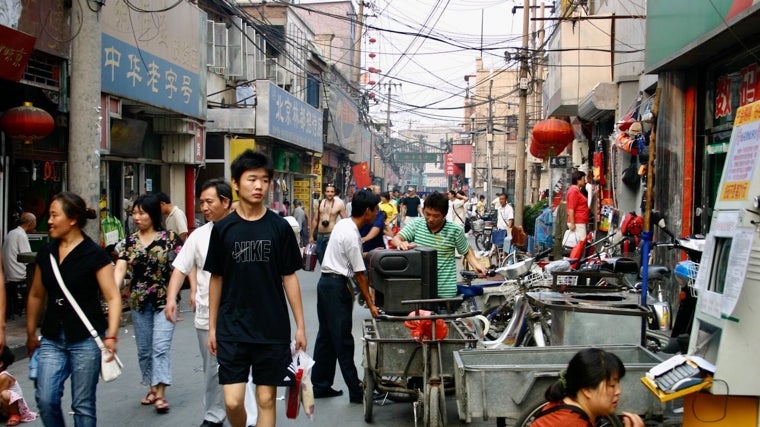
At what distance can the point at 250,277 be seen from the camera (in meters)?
4.74

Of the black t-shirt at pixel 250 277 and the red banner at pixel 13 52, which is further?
the red banner at pixel 13 52

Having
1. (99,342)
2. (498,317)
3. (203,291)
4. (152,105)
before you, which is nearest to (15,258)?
(152,105)

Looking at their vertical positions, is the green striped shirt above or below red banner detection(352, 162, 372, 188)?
below

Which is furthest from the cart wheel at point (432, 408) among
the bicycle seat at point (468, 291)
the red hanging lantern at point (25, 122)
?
the red hanging lantern at point (25, 122)

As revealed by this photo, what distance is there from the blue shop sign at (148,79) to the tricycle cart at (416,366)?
324 inches

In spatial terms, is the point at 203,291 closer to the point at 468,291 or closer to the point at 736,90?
the point at 468,291

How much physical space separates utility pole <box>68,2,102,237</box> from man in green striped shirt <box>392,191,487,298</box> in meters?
4.78

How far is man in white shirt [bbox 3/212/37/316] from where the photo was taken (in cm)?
1082

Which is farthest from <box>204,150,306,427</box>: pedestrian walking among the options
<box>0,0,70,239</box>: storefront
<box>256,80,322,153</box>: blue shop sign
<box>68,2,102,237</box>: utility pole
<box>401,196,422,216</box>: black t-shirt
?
<box>401,196,422,216</box>: black t-shirt

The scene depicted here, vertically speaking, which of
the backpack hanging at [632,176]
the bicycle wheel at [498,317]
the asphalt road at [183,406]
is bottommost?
the asphalt road at [183,406]

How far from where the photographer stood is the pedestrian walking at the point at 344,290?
6867 millimetres

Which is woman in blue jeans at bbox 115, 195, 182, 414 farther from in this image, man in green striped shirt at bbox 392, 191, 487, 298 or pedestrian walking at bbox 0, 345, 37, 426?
man in green striped shirt at bbox 392, 191, 487, 298

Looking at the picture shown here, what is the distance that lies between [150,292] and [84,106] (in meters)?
4.28

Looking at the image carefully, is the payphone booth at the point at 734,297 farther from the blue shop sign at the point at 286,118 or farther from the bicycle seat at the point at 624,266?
the blue shop sign at the point at 286,118
